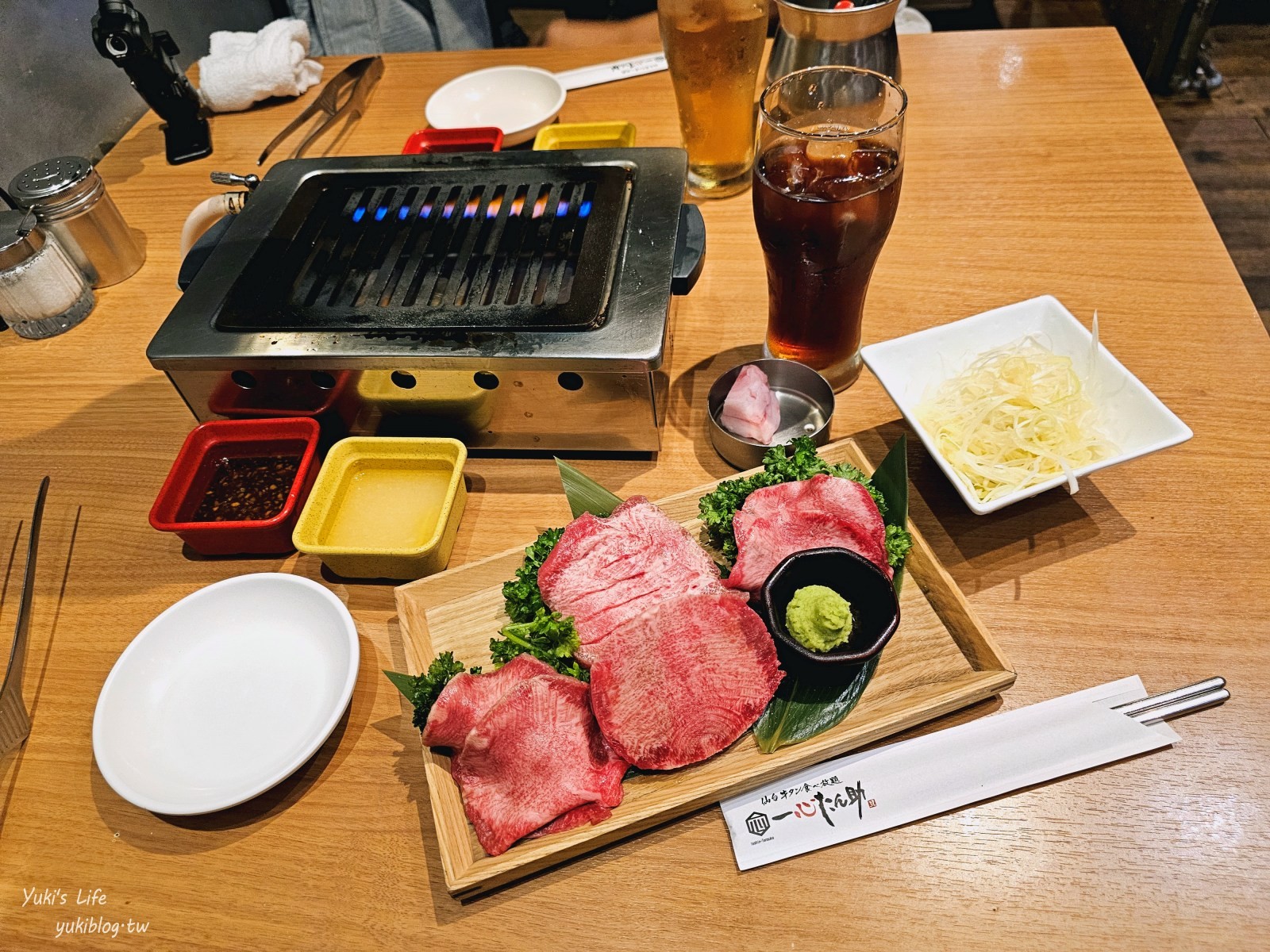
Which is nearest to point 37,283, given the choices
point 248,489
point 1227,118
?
point 248,489

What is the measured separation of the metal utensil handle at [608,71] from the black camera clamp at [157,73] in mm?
1195

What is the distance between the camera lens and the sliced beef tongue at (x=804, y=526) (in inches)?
48.8

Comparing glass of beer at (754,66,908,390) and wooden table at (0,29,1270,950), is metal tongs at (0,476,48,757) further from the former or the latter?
glass of beer at (754,66,908,390)

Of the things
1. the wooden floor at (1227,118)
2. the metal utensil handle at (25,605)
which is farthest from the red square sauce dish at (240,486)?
the wooden floor at (1227,118)

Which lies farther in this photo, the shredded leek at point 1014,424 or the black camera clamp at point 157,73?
the black camera clamp at point 157,73

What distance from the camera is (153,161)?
2.59 meters

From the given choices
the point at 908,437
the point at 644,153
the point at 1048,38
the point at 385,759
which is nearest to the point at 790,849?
the point at 385,759

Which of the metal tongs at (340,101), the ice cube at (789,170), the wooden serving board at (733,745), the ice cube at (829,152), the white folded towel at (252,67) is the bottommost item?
the wooden serving board at (733,745)

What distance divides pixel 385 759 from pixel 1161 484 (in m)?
1.44

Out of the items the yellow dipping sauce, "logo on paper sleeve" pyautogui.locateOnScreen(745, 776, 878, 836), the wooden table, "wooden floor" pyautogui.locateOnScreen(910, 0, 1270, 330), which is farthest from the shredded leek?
"wooden floor" pyautogui.locateOnScreen(910, 0, 1270, 330)

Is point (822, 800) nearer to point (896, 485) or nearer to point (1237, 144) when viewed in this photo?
point (896, 485)

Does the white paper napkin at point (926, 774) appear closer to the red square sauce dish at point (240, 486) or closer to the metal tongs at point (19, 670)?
the red square sauce dish at point (240, 486)

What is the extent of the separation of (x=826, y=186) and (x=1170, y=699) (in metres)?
0.97

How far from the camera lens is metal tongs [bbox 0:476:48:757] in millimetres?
1283
